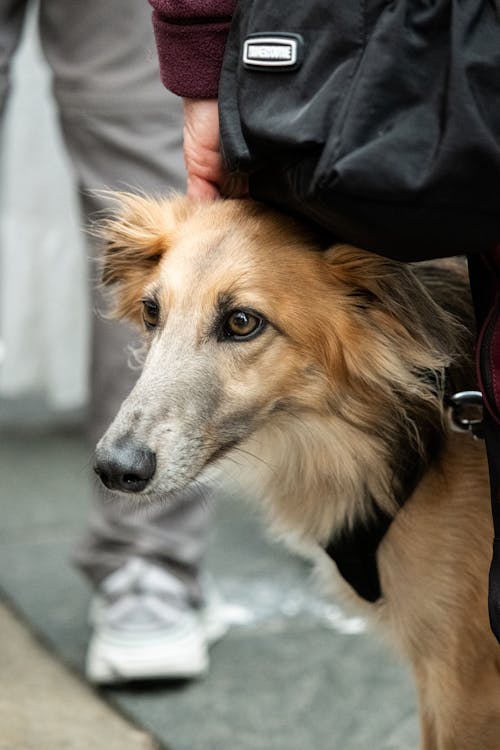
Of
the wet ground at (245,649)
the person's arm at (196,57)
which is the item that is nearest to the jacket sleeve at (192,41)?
the person's arm at (196,57)

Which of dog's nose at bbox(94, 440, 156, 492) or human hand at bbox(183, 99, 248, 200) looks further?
human hand at bbox(183, 99, 248, 200)

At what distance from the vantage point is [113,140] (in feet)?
8.70

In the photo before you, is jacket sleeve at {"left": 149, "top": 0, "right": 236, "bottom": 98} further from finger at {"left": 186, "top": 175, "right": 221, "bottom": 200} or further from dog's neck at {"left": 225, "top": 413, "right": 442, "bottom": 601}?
dog's neck at {"left": 225, "top": 413, "right": 442, "bottom": 601}

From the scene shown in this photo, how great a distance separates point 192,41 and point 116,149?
850mm

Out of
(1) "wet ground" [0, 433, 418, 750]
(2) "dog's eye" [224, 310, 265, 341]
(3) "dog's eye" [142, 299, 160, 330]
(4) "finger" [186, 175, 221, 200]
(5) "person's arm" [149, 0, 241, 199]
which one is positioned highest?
(5) "person's arm" [149, 0, 241, 199]

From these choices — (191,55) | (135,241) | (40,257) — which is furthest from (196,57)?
(40,257)

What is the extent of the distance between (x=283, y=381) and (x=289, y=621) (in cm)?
121

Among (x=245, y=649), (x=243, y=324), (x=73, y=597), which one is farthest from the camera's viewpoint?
(x=73, y=597)

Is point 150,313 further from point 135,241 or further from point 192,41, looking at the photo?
point 192,41

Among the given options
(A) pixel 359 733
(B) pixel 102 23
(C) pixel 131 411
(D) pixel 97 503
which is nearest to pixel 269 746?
(A) pixel 359 733

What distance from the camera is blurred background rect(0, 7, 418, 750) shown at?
249 cm

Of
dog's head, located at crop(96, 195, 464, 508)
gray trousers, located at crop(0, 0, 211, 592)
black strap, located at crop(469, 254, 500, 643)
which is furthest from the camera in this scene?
gray trousers, located at crop(0, 0, 211, 592)

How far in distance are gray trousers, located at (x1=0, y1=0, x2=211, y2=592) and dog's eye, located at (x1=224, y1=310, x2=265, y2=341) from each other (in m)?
0.68

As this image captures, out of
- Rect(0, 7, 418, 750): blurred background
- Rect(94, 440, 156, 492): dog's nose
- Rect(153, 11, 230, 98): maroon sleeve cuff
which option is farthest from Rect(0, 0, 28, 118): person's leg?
Rect(0, 7, 418, 750): blurred background
